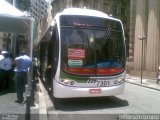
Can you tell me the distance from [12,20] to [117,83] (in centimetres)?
646

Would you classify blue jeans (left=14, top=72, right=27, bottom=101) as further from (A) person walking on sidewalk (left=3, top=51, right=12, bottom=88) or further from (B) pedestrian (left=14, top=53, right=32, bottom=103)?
(A) person walking on sidewalk (left=3, top=51, right=12, bottom=88)

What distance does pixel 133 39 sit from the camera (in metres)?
36.3

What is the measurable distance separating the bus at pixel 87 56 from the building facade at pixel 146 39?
15.7 metres

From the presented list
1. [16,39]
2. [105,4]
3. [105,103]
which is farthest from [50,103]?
[105,4]

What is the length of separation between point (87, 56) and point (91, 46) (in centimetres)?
39

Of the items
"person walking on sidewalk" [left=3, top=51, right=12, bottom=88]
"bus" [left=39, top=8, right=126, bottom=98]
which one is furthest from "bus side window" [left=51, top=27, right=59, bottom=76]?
"person walking on sidewalk" [left=3, top=51, right=12, bottom=88]

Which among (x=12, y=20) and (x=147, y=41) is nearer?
(x=12, y=20)

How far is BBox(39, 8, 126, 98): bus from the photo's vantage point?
12359 millimetres

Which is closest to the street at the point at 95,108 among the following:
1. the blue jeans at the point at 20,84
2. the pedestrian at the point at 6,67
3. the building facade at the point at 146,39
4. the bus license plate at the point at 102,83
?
the bus license plate at the point at 102,83

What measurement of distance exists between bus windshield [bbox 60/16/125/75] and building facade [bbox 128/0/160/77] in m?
15.6

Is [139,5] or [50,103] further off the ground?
[139,5]

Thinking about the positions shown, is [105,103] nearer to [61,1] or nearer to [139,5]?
[139,5]

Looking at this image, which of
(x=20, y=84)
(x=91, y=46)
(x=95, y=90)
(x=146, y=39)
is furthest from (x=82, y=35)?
(x=146, y=39)

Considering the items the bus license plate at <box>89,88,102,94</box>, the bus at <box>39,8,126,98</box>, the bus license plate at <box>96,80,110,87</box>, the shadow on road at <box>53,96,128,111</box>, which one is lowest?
the shadow on road at <box>53,96,128,111</box>
